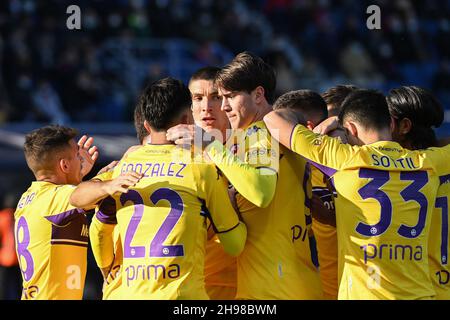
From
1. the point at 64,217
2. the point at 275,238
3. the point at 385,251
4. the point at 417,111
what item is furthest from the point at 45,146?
the point at 417,111

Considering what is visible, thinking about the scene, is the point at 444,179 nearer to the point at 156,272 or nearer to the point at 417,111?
the point at 417,111

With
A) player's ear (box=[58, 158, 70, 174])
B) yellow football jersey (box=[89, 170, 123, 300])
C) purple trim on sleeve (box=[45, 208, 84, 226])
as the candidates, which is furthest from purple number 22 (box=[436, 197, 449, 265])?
player's ear (box=[58, 158, 70, 174])

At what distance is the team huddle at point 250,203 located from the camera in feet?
18.4

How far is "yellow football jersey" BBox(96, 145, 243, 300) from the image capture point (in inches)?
218

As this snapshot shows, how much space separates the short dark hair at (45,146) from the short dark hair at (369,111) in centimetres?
197

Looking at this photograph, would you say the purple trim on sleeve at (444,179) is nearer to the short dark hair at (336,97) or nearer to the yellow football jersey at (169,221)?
the short dark hair at (336,97)

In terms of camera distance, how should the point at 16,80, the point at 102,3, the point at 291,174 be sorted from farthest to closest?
the point at 102,3
the point at 16,80
the point at 291,174

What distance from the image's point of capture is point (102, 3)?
17.3m

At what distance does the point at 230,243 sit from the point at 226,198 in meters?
A: 0.28

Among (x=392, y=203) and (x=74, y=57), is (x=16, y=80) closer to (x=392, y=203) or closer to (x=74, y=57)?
(x=74, y=57)

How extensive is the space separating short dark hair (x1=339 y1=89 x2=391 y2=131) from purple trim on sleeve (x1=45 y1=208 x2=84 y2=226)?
6.29 feet

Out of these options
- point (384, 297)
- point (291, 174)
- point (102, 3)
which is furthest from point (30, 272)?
point (102, 3)

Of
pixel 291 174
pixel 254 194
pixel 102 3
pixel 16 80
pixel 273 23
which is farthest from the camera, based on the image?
pixel 273 23

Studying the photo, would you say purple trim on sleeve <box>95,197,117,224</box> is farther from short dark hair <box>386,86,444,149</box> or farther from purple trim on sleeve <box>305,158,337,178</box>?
short dark hair <box>386,86,444,149</box>
